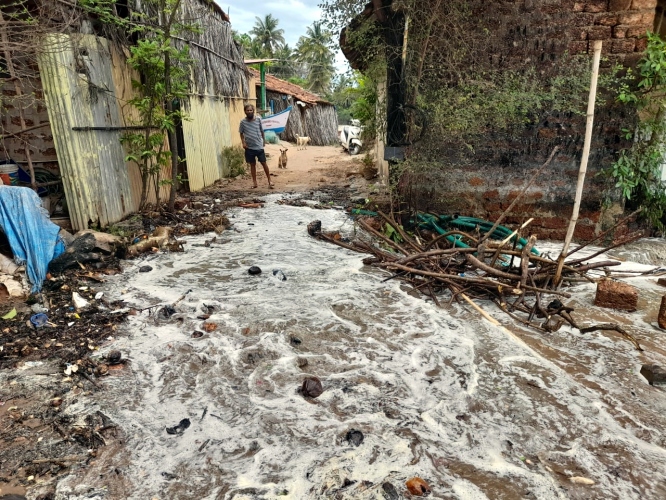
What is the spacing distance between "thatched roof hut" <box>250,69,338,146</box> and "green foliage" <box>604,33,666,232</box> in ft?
58.0

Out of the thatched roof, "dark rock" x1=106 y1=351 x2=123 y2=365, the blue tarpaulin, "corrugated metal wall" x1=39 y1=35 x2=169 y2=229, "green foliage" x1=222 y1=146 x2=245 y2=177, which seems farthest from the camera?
the thatched roof

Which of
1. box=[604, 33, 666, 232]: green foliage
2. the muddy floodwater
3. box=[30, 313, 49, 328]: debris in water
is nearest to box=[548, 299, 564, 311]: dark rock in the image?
the muddy floodwater

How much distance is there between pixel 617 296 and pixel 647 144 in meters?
2.51

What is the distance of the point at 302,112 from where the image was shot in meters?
24.8

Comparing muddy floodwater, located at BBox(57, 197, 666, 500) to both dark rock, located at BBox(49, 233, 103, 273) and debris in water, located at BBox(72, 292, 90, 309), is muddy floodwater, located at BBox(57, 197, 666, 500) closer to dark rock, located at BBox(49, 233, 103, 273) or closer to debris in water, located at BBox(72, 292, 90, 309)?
debris in water, located at BBox(72, 292, 90, 309)

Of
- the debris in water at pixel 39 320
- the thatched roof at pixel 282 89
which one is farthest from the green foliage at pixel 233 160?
the thatched roof at pixel 282 89

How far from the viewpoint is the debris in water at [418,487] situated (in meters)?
1.76

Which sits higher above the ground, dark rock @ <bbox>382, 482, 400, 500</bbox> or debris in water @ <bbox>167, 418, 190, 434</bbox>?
debris in water @ <bbox>167, 418, 190, 434</bbox>

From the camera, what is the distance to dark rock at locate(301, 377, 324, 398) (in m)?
2.40

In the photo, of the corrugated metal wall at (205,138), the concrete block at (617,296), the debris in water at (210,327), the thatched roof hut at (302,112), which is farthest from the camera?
the thatched roof hut at (302,112)

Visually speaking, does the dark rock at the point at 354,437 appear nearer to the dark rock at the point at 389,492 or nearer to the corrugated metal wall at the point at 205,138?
the dark rock at the point at 389,492

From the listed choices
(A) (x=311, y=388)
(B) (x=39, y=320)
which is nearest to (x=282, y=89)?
(B) (x=39, y=320)

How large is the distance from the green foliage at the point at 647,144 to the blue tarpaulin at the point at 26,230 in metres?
6.06

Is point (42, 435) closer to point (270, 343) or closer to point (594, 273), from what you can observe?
point (270, 343)
